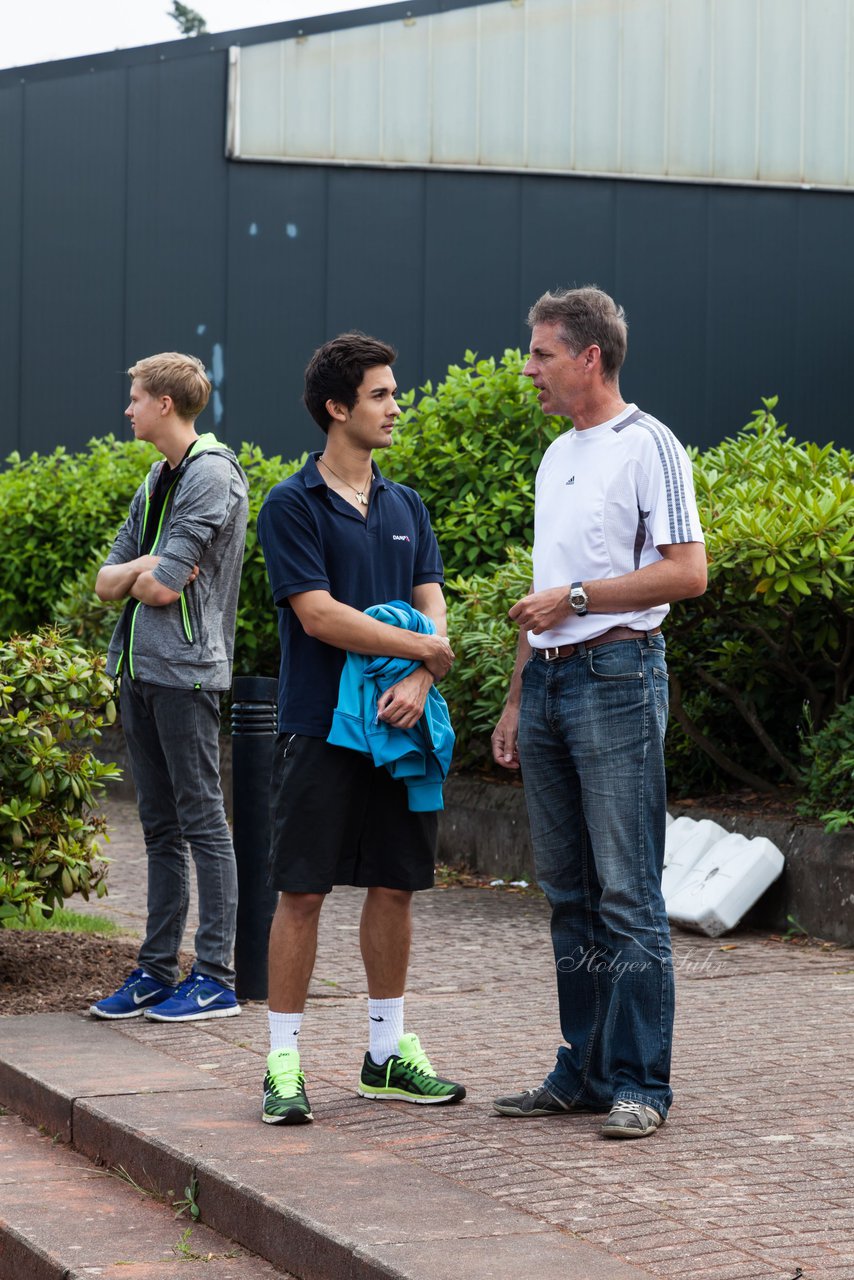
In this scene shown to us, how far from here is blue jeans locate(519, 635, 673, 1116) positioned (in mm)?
4273

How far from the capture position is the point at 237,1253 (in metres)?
3.77

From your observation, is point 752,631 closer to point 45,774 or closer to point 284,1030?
point 45,774

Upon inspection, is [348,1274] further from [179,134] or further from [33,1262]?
[179,134]

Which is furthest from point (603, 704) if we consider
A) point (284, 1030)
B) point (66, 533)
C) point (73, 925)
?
point (66, 533)

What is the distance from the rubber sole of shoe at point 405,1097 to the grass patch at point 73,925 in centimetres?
257

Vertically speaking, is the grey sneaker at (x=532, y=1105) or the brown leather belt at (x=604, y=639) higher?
the brown leather belt at (x=604, y=639)

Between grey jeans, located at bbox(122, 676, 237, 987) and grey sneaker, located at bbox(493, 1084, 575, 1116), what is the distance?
61.0 inches

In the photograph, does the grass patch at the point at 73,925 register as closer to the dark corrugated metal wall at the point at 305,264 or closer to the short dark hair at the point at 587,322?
the short dark hair at the point at 587,322

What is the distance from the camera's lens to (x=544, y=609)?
4281 mm

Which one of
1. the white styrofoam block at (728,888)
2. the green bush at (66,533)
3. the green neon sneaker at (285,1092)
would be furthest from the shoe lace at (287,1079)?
the green bush at (66,533)

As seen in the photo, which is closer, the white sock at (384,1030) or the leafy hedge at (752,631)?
the white sock at (384,1030)

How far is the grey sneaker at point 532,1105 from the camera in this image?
441 cm

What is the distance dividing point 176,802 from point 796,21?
13280mm

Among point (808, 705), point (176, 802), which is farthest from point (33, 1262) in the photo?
point (808, 705)
